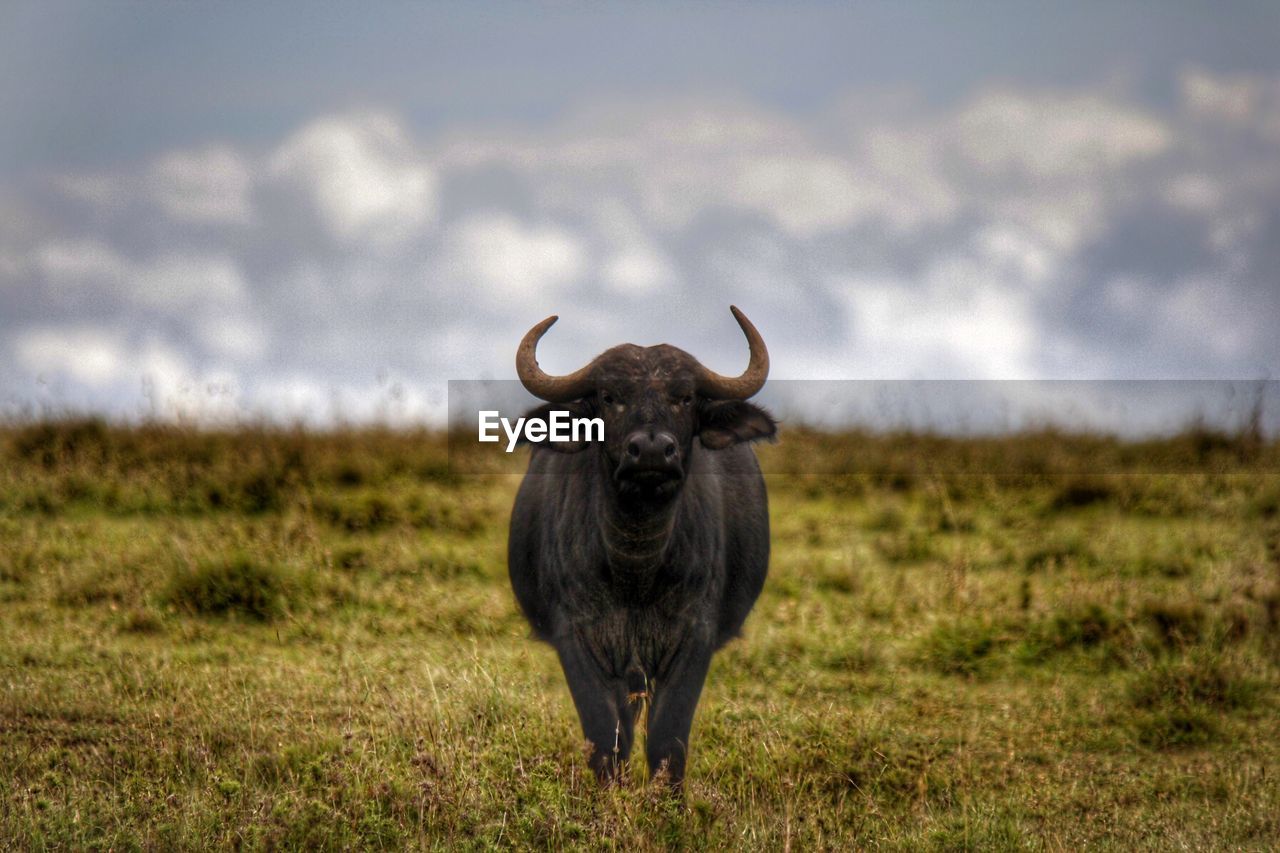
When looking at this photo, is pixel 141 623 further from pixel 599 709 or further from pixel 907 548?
pixel 907 548

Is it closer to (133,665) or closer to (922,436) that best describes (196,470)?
(133,665)

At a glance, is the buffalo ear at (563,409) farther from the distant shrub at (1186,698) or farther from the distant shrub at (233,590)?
the distant shrub at (1186,698)

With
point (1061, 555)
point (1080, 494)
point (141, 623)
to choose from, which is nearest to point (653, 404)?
point (141, 623)

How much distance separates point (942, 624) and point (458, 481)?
5.23 meters

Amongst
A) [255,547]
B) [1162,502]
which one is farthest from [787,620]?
[1162,502]

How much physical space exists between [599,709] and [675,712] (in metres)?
0.34

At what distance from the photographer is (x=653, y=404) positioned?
5215 millimetres

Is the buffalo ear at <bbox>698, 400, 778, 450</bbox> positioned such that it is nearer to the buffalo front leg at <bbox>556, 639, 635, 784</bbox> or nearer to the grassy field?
the buffalo front leg at <bbox>556, 639, 635, 784</bbox>

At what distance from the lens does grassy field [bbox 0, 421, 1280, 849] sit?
5098mm

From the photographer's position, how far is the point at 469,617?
8.44m

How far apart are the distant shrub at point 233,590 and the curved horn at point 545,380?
3.67 metres

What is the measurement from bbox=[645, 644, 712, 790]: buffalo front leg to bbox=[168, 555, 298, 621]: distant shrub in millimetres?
3856

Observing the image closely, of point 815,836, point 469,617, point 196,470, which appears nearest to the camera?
point 815,836

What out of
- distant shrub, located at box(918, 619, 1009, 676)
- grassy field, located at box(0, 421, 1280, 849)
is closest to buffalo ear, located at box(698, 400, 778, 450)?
grassy field, located at box(0, 421, 1280, 849)
